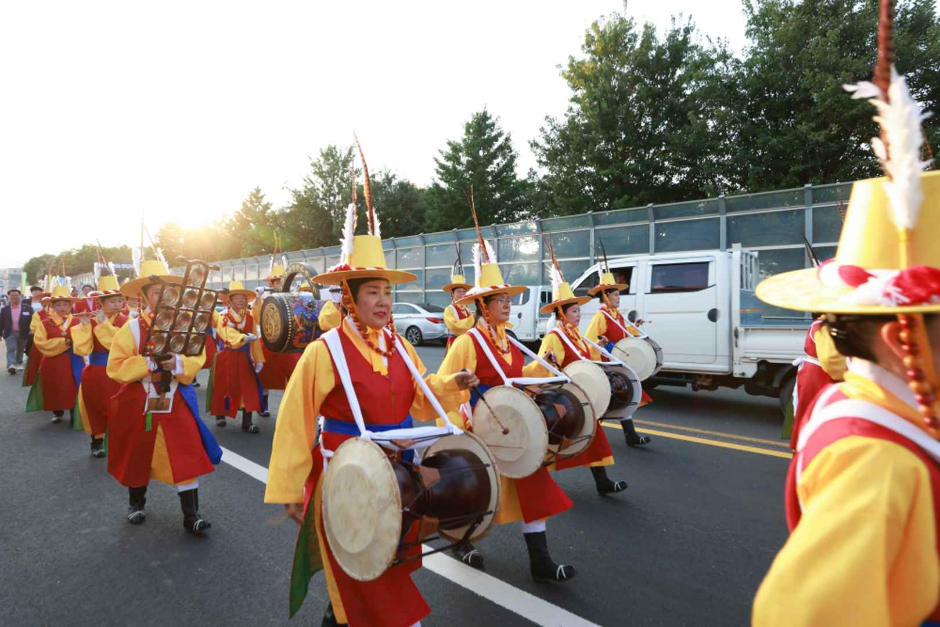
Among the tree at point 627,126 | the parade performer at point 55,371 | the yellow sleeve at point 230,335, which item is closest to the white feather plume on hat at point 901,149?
the yellow sleeve at point 230,335

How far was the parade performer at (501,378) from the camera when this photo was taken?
3357mm

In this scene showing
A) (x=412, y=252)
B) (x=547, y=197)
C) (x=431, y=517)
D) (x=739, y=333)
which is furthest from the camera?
(x=547, y=197)

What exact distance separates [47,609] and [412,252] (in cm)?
1995

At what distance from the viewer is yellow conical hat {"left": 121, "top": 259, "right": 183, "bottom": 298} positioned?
462 cm

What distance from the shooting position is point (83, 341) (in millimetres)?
6699

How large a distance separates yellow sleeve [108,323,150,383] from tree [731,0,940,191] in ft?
64.3

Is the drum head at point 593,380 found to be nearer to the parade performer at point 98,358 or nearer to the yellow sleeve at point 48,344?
the parade performer at point 98,358

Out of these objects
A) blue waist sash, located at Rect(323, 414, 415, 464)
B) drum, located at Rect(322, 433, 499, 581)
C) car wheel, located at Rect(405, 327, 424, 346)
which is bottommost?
car wheel, located at Rect(405, 327, 424, 346)

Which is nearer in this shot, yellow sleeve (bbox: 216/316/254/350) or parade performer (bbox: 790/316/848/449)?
parade performer (bbox: 790/316/848/449)

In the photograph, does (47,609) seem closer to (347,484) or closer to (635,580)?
(347,484)

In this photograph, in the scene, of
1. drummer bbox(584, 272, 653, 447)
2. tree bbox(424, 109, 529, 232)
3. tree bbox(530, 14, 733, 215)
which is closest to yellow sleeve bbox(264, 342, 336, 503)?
drummer bbox(584, 272, 653, 447)

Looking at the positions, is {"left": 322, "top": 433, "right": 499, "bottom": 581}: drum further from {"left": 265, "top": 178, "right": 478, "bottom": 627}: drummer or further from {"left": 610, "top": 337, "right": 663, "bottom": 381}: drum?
{"left": 610, "top": 337, "right": 663, "bottom": 381}: drum

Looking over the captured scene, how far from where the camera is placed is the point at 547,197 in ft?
89.8

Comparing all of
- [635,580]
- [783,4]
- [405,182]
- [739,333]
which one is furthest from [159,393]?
[405,182]
